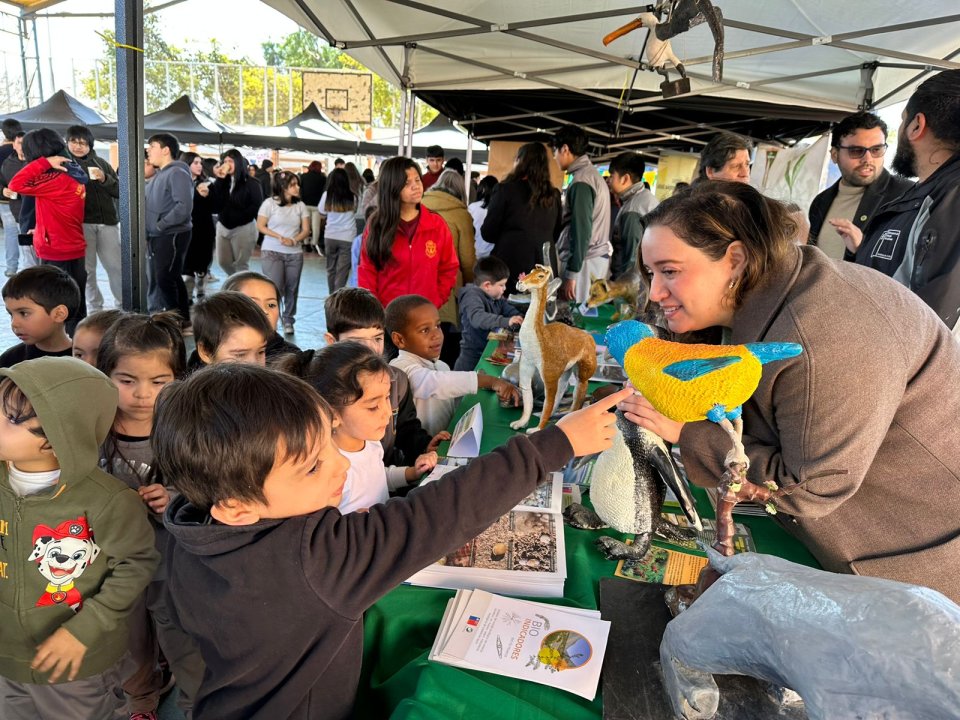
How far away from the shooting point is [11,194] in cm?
521

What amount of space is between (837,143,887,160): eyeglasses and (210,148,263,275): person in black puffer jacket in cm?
534

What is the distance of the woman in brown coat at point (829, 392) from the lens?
96 cm

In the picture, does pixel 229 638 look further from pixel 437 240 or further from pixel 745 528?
pixel 437 240

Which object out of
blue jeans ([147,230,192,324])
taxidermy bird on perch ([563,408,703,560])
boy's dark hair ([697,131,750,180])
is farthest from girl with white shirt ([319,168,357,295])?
taxidermy bird on perch ([563,408,703,560])

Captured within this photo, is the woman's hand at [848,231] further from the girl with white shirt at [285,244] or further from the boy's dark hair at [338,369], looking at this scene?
the girl with white shirt at [285,244]

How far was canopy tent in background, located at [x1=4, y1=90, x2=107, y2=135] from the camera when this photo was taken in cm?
874

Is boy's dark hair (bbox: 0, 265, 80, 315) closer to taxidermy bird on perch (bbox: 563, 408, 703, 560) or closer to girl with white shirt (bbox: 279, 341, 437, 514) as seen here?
girl with white shirt (bbox: 279, 341, 437, 514)

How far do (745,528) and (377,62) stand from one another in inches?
194

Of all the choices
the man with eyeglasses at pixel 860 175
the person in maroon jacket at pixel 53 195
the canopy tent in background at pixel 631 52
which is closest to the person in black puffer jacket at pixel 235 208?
the person in maroon jacket at pixel 53 195

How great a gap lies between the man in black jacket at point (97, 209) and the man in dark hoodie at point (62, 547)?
437 cm

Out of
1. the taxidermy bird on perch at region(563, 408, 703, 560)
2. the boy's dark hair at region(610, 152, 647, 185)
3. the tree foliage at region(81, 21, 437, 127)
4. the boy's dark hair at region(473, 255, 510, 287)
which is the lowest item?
the taxidermy bird on perch at region(563, 408, 703, 560)

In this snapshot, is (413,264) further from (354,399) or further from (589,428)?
(589,428)

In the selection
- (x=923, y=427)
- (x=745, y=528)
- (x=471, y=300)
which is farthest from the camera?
(x=471, y=300)

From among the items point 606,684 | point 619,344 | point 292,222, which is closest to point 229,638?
point 606,684
